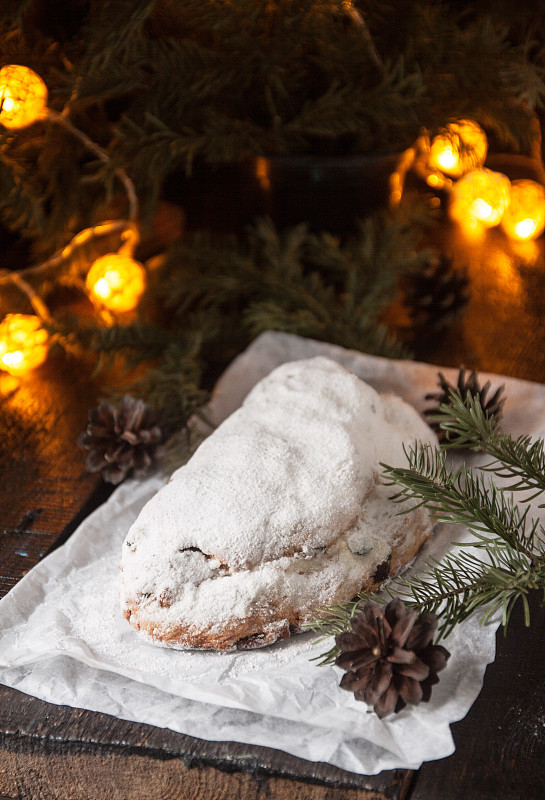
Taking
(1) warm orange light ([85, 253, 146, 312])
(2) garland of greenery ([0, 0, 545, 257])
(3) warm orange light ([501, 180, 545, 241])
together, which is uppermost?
(2) garland of greenery ([0, 0, 545, 257])

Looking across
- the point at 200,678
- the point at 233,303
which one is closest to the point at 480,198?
the point at 233,303

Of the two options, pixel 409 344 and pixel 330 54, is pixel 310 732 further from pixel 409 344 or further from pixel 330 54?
pixel 330 54

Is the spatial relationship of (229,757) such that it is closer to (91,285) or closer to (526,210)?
(91,285)

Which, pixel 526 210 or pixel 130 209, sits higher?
pixel 130 209

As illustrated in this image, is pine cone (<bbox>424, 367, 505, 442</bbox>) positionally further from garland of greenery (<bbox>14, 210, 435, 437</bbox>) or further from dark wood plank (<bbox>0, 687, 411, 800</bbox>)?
dark wood plank (<bbox>0, 687, 411, 800</bbox>)

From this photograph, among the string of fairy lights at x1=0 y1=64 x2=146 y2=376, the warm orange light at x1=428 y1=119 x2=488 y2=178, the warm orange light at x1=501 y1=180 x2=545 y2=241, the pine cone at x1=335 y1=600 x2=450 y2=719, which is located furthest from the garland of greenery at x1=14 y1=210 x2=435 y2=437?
the pine cone at x1=335 y1=600 x2=450 y2=719

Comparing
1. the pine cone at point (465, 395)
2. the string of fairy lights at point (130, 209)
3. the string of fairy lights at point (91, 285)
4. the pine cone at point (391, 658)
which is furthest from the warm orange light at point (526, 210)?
the pine cone at point (391, 658)

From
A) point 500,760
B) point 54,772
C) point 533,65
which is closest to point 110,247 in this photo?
point 533,65
